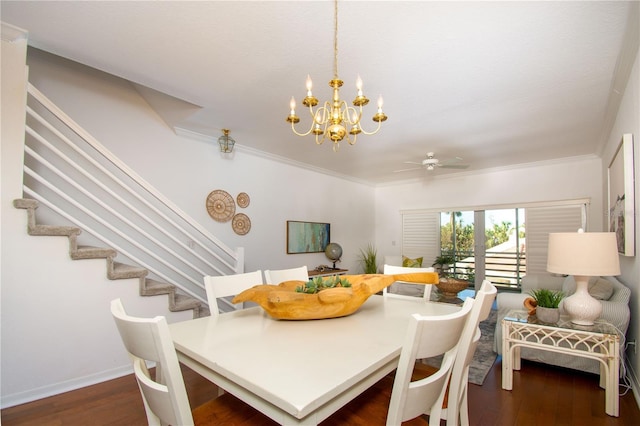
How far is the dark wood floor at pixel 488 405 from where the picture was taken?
195 centimetres

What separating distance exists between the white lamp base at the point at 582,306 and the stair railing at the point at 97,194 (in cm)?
309

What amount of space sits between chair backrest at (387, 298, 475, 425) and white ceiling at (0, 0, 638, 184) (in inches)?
63.9

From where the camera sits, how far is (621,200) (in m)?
2.69

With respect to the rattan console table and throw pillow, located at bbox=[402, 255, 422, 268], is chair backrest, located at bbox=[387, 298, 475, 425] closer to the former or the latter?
the rattan console table

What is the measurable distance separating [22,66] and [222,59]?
53.6 inches

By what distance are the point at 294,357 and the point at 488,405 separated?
187cm

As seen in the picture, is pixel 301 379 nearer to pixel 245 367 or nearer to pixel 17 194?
pixel 245 367

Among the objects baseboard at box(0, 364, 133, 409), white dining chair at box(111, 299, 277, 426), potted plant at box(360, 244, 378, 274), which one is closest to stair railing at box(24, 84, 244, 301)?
baseboard at box(0, 364, 133, 409)

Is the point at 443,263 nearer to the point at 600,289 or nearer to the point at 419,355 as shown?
the point at 600,289

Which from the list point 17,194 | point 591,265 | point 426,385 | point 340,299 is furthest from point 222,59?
point 591,265

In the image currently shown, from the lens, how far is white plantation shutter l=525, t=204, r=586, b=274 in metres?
4.74

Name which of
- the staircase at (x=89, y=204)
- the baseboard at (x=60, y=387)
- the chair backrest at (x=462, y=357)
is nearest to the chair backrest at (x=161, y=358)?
the chair backrest at (x=462, y=357)

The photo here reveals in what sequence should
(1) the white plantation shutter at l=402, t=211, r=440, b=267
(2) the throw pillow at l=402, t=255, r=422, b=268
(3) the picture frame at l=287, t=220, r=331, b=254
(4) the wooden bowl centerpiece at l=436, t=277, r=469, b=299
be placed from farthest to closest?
1. (1) the white plantation shutter at l=402, t=211, r=440, b=267
2. (2) the throw pillow at l=402, t=255, r=422, b=268
3. (3) the picture frame at l=287, t=220, r=331, b=254
4. (4) the wooden bowl centerpiece at l=436, t=277, r=469, b=299

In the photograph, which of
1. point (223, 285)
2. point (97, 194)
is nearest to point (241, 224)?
point (97, 194)
